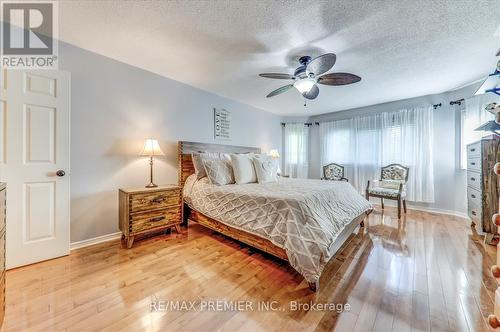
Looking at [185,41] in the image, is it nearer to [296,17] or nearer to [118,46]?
[118,46]

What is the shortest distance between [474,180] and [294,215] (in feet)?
9.57

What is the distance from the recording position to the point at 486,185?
243 cm

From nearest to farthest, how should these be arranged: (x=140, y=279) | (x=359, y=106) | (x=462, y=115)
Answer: (x=140, y=279) < (x=462, y=115) < (x=359, y=106)

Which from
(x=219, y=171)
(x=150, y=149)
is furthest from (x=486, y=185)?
(x=150, y=149)

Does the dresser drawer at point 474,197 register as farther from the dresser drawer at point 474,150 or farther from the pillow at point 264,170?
the pillow at point 264,170

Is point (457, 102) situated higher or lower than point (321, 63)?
higher

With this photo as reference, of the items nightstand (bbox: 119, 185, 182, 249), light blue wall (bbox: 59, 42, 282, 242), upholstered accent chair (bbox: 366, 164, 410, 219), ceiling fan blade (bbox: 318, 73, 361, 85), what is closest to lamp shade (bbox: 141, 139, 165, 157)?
light blue wall (bbox: 59, 42, 282, 242)

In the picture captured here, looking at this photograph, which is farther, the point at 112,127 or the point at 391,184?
the point at 391,184

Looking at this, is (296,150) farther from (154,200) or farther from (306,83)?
(154,200)

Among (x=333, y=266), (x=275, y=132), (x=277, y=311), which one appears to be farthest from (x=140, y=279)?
(x=275, y=132)

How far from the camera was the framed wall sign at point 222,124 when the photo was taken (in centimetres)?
384

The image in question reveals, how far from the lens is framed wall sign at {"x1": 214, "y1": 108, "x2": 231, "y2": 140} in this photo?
3842 mm

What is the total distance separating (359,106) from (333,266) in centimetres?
406

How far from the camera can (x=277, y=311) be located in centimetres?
138
